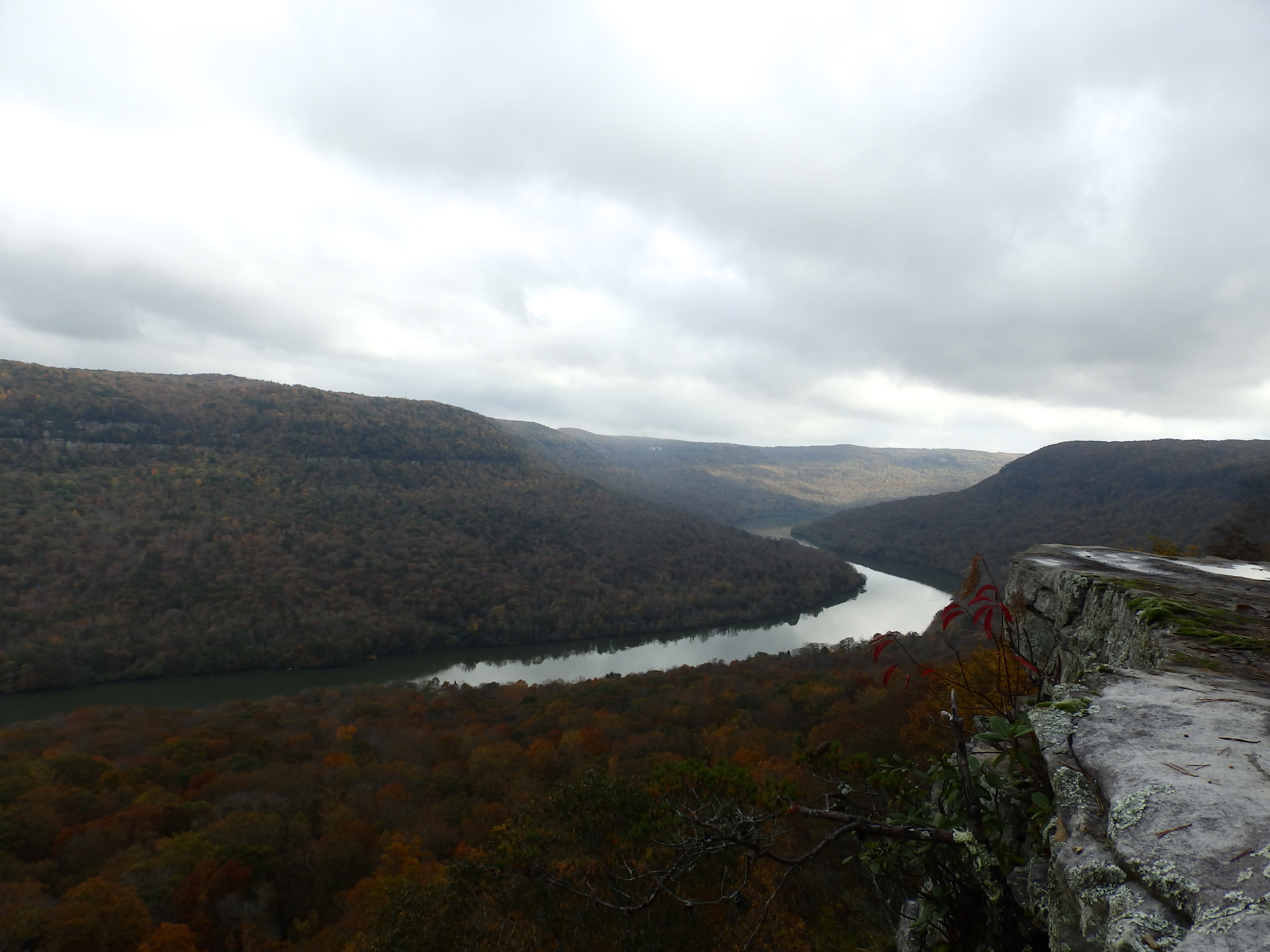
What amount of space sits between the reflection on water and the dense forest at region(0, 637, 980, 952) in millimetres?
10928

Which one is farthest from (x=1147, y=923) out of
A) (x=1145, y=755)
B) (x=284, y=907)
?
(x=284, y=907)

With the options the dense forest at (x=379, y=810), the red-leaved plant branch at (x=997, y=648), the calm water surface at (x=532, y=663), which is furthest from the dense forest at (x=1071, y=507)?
the red-leaved plant branch at (x=997, y=648)

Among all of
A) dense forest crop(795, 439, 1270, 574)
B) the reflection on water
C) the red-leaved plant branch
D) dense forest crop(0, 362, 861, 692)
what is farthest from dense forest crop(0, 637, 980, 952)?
dense forest crop(795, 439, 1270, 574)

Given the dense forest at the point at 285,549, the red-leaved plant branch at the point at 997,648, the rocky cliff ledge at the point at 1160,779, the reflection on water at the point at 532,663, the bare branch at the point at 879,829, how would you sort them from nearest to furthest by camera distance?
the rocky cliff ledge at the point at 1160,779
the bare branch at the point at 879,829
the red-leaved plant branch at the point at 997,648
the reflection on water at the point at 532,663
the dense forest at the point at 285,549

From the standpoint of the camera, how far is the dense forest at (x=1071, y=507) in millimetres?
72125

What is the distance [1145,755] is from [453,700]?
1406 inches

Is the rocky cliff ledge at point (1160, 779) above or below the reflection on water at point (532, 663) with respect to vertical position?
above

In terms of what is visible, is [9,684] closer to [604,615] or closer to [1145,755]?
[604,615]

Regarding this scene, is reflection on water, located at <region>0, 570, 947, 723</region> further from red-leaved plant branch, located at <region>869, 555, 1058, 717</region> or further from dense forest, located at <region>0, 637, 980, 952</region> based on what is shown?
red-leaved plant branch, located at <region>869, 555, 1058, 717</region>

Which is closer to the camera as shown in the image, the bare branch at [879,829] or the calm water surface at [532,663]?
the bare branch at [879,829]

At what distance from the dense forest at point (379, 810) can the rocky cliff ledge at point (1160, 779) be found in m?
1.21

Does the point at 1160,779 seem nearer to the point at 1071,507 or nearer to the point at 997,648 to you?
the point at 997,648

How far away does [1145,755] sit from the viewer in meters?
1.99

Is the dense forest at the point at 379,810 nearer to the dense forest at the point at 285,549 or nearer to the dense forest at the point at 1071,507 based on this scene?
the dense forest at the point at 285,549
